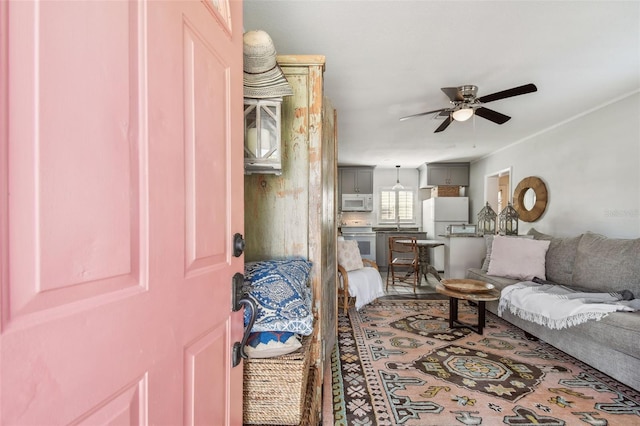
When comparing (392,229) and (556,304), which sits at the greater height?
(392,229)

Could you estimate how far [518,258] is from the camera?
11.2 feet

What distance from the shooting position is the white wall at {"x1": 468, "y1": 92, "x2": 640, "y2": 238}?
3033 millimetres

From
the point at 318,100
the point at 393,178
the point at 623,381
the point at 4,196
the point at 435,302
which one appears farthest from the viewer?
the point at 393,178

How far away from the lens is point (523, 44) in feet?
7.11

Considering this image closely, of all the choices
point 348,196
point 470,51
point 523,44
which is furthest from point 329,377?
point 348,196

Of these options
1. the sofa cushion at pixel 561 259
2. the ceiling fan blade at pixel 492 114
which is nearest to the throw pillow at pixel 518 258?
the sofa cushion at pixel 561 259

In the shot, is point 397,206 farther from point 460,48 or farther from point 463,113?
point 460,48

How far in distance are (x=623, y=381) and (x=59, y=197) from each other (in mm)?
3009

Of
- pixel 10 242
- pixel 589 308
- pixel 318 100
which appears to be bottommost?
pixel 589 308

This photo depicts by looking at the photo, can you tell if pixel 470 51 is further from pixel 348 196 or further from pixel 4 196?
pixel 348 196

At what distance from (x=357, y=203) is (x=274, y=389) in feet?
19.8

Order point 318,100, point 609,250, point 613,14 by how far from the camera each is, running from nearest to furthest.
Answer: point 318,100
point 613,14
point 609,250

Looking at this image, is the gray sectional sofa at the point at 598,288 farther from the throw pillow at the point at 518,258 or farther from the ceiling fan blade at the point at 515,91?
the ceiling fan blade at the point at 515,91

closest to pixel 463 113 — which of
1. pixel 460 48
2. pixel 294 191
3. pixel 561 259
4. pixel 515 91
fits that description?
pixel 515 91
